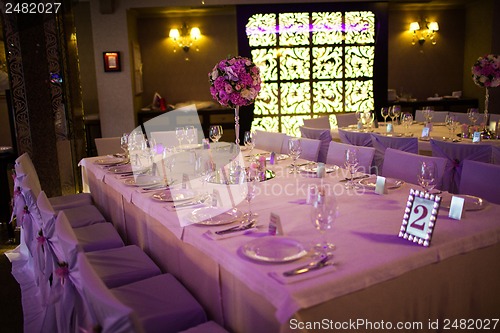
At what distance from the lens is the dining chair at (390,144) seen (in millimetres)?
4232

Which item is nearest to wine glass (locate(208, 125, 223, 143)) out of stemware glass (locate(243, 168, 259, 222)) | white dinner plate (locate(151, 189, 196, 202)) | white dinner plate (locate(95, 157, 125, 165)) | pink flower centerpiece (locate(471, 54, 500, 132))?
white dinner plate (locate(95, 157, 125, 165))

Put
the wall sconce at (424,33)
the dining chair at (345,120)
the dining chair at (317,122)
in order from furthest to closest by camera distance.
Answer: the wall sconce at (424,33), the dining chair at (345,120), the dining chair at (317,122)

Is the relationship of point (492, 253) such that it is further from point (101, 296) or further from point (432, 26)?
point (432, 26)

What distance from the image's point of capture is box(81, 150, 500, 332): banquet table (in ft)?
5.35

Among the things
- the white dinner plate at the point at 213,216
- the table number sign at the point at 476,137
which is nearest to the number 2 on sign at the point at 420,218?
the white dinner plate at the point at 213,216

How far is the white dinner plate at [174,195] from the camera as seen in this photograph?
105 inches

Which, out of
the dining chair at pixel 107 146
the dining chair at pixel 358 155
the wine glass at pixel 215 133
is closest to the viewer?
the dining chair at pixel 358 155

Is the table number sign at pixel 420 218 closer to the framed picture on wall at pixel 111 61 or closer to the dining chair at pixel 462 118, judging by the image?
the dining chair at pixel 462 118

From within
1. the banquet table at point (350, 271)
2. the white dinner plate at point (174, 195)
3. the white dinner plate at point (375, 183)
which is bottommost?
the banquet table at point (350, 271)

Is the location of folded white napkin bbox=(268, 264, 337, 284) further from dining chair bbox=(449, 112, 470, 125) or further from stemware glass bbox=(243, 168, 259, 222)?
dining chair bbox=(449, 112, 470, 125)

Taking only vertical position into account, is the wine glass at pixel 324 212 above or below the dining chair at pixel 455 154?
above

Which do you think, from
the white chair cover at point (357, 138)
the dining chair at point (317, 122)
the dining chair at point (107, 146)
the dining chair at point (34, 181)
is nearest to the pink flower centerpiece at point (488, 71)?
the white chair cover at point (357, 138)

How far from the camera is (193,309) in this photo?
2.14m

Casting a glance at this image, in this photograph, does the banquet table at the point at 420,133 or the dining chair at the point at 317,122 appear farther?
the dining chair at the point at 317,122
